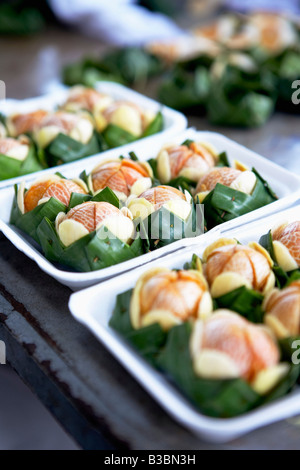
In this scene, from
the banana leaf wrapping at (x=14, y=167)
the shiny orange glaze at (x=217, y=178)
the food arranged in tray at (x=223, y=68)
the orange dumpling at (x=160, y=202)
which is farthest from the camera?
the food arranged in tray at (x=223, y=68)

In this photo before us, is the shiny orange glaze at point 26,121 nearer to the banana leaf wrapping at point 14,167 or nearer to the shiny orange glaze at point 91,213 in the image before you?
the banana leaf wrapping at point 14,167

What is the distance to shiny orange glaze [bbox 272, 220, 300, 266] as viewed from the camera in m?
0.91

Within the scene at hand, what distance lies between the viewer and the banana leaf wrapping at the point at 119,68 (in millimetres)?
1925

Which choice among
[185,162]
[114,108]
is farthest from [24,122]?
[185,162]

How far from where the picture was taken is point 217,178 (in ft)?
3.65

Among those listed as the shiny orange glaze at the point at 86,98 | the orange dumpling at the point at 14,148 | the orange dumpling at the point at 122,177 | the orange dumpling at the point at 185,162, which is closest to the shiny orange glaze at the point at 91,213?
the orange dumpling at the point at 122,177

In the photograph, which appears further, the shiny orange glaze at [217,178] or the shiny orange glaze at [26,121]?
the shiny orange glaze at [26,121]

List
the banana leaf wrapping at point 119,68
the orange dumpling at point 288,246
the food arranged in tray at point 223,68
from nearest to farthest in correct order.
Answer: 1. the orange dumpling at point 288,246
2. the food arranged in tray at point 223,68
3. the banana leaf wrapping at point 119,68

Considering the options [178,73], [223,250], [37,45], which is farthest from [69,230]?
[37,45]

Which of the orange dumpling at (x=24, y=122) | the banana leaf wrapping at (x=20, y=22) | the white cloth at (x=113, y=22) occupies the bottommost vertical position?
the banana leaf wrapping at (x=20, y=22)

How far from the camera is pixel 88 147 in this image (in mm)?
1367

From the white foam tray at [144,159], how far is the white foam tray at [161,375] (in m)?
0.03

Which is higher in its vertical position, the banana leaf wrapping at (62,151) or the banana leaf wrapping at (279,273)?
the banana leaf wrapping at (279,273)
